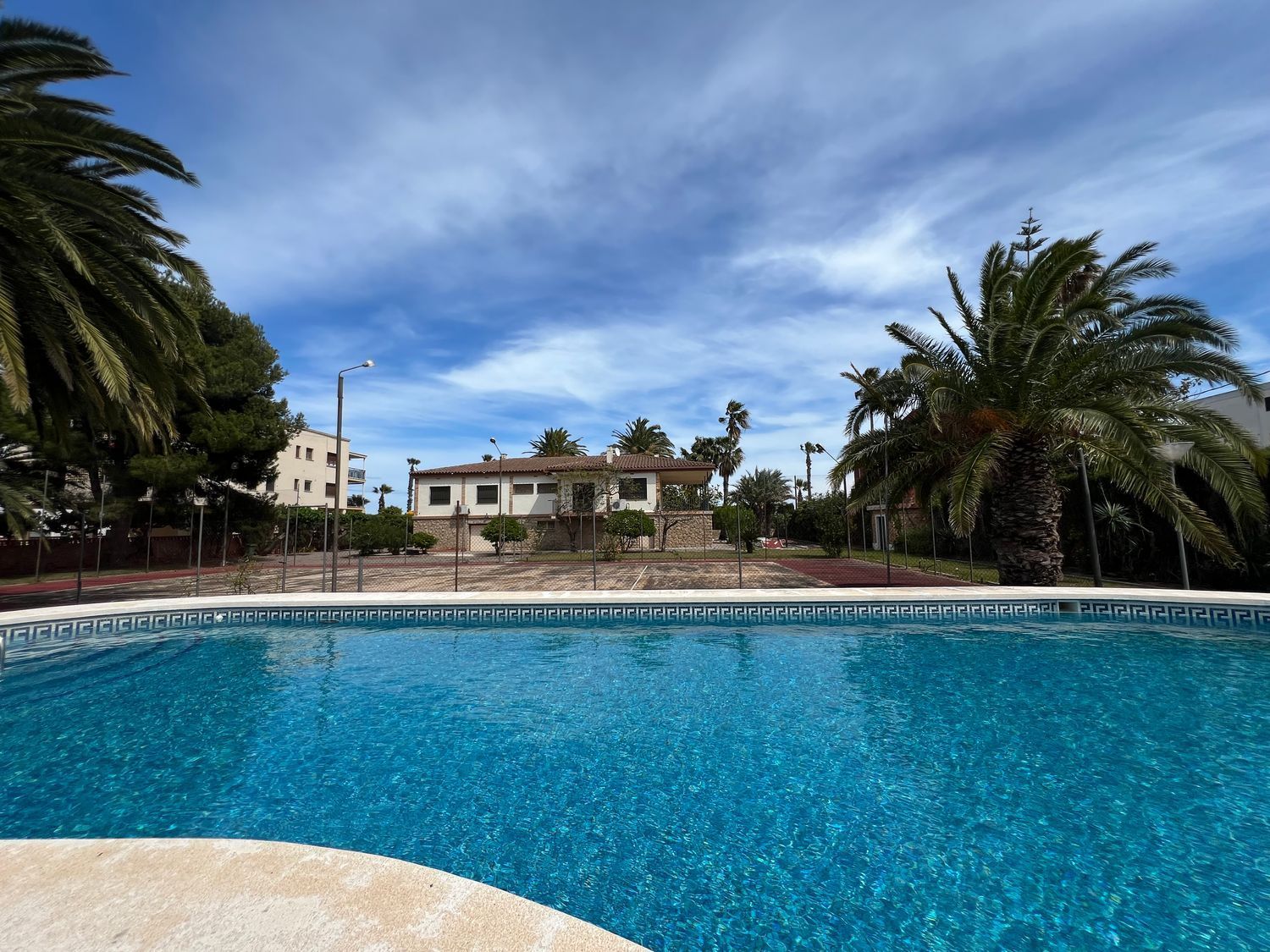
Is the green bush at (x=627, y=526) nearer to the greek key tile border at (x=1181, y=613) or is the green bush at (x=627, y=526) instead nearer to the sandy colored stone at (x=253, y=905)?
the greek key tile border at (x=1181, y=613)

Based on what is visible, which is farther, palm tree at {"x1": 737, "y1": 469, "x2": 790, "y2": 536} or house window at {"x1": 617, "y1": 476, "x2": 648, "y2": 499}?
palm tree at {"x1": 737, "y1": 469, "x2": 790, "y2": 536}

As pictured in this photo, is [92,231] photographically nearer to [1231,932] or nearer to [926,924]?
[926,924]

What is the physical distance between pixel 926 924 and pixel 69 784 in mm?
6303

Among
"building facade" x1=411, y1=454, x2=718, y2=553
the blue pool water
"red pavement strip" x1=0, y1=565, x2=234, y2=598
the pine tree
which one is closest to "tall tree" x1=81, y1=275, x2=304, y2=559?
"red pavement strip" x1=0, y1=565, x2=234, y2=598

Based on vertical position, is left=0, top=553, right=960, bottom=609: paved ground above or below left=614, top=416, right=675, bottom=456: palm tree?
below

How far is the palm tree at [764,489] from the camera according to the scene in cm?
5662

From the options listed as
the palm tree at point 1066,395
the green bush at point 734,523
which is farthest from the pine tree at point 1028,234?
the green bush at point 734,523

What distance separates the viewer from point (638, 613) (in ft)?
41.2

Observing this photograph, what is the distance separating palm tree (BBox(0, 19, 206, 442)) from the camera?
27.0 ft

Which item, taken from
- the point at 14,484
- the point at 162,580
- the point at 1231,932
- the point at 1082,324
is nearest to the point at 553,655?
the point at 1231,932

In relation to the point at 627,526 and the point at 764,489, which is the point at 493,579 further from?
the point at 764,489

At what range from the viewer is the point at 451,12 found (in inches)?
373

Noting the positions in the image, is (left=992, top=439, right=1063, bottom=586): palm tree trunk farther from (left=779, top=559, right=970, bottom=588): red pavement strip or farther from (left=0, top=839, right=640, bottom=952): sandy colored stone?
(left=0, top=839, right=640, bottom=952): sandy colored stone

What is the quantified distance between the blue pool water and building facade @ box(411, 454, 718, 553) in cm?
2789
